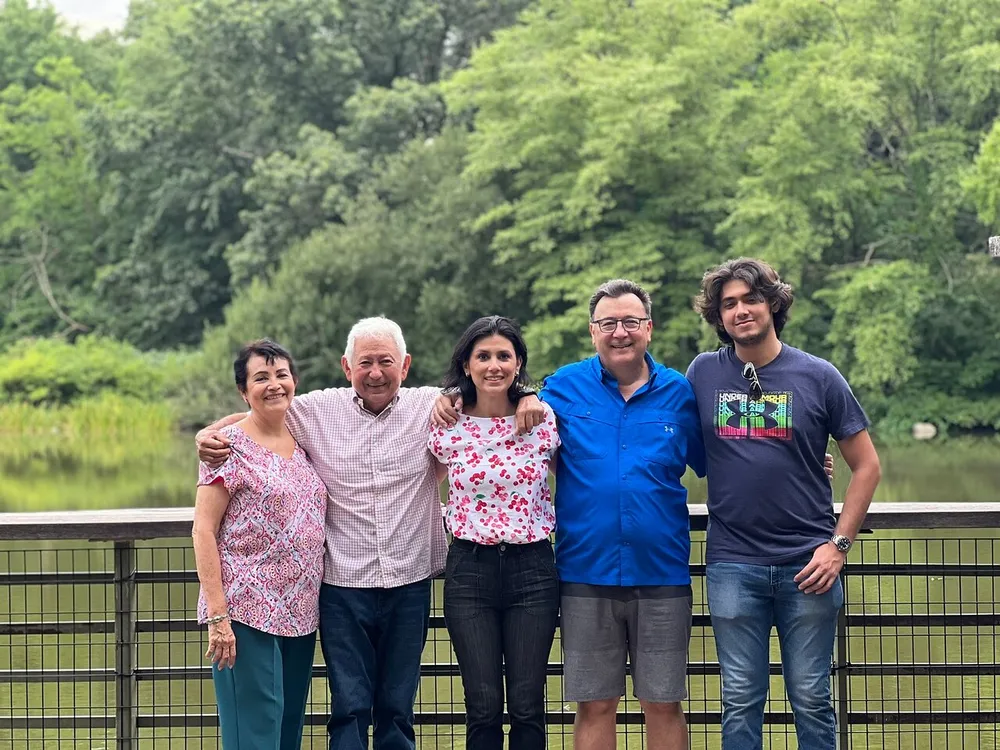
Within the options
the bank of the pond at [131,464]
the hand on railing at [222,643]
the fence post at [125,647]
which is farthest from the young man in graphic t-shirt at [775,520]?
the bank of the pond at [131,464]

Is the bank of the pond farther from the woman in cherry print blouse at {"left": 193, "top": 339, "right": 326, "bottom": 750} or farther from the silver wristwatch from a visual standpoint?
the woman in cherry print blouse at {"left": 193, "top": 339, "right": 326, "bottom": 750}

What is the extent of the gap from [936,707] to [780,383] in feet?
9.61

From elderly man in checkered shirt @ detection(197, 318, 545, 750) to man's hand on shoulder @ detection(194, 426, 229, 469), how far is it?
0.29 feet

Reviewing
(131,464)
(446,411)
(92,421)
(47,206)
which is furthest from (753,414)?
(47,206)

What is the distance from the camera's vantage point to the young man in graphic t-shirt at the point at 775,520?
3779mm

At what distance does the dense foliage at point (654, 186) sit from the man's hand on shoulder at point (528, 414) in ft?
70.4

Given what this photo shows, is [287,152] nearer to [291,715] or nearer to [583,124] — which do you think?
[583,124]

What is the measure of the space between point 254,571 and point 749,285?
5.19 ft

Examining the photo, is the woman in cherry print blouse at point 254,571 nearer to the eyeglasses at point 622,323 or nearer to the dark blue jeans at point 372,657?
the dark blue jeans at point 372,657

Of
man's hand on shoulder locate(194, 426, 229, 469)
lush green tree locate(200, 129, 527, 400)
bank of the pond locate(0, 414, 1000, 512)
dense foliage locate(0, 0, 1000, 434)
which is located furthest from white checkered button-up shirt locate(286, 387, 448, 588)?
lush green tree locate(200, 129, 527, 400)

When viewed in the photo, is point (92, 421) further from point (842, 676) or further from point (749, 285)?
point (749, 285)

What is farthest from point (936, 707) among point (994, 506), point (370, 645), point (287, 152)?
point (287, 152)

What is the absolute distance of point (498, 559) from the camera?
378 cm

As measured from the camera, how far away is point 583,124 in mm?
28156
